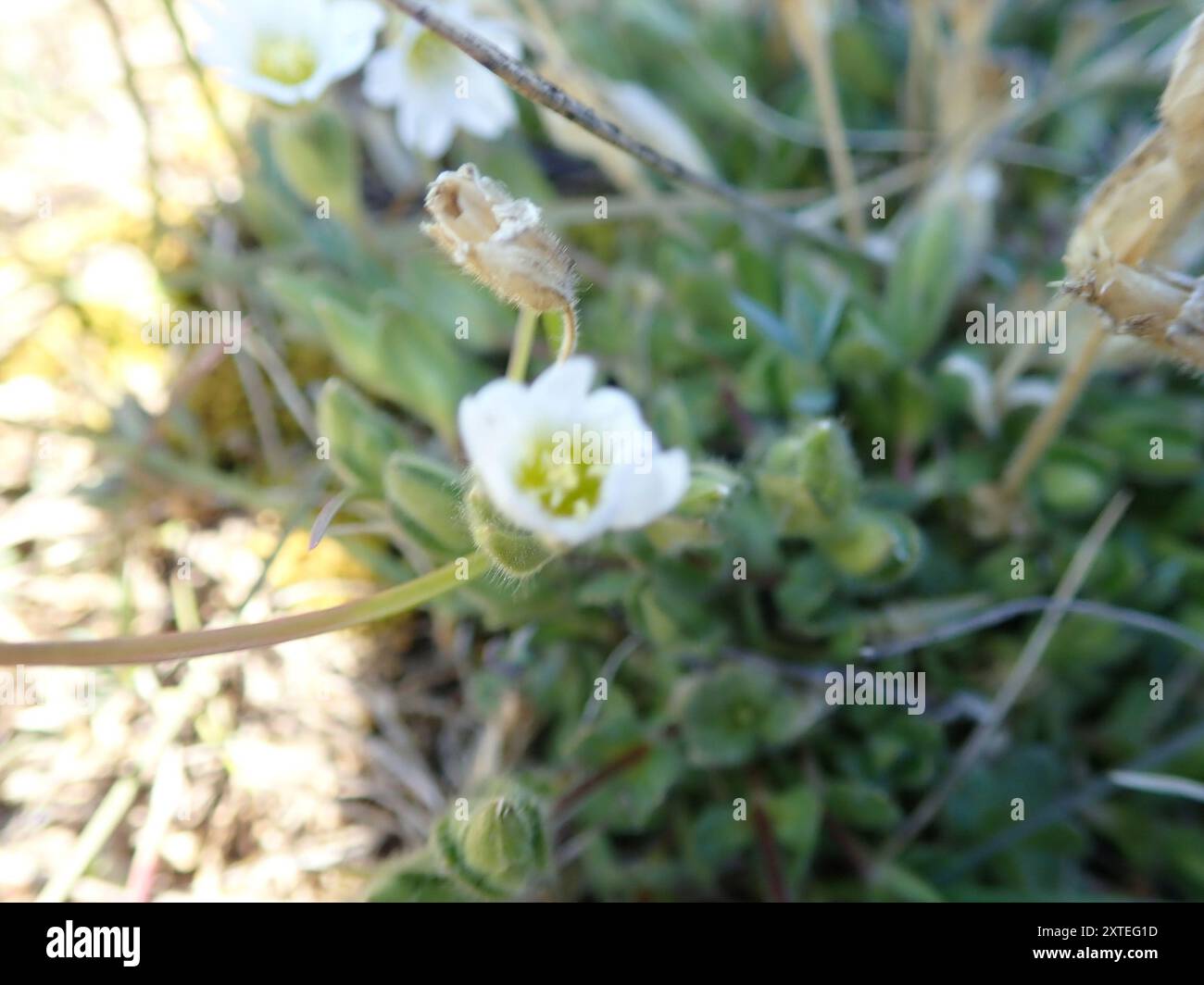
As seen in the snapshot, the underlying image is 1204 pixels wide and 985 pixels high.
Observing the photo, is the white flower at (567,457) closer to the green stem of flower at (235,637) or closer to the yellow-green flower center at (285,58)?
the green stem of flower at (235,637)

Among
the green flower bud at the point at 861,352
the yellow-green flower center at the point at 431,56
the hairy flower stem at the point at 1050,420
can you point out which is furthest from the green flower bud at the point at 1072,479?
the yellow-green flower center at the point at 431,56

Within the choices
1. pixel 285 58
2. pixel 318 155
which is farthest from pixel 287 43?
pixel 318 155

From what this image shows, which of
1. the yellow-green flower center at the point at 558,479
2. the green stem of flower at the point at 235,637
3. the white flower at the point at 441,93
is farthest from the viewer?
the white flower at the point at 441,93

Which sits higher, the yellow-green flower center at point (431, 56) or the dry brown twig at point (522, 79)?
the yellow-green flower center at point (431, 56)

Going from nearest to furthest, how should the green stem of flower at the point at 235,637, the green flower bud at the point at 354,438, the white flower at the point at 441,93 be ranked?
1. the green stem of flower at the point at 235,637
2. the green flower bud at the point at 354,438
3. the white flower at the point at 441,93

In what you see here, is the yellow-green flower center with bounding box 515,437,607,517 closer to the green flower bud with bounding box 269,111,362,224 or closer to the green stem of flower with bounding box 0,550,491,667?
the green stem of flower with bounding box 0,550,491,667

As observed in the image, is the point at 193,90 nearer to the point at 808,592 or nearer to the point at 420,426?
the point at 420,426

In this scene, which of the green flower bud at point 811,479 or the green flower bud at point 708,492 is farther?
the green flower bud at point 811,479
